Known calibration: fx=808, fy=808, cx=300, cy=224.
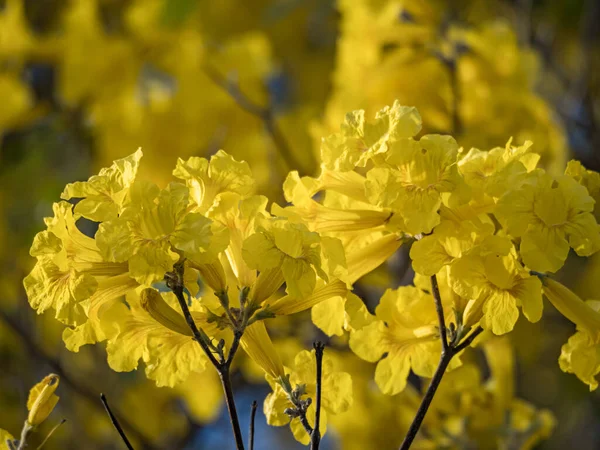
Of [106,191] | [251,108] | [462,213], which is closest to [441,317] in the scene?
[462,213]

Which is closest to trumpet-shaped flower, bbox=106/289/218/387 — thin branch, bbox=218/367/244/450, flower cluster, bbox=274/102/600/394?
thin branch, bbox=218/367/244/450

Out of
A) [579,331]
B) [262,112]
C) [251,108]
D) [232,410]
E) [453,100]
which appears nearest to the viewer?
[232,410]

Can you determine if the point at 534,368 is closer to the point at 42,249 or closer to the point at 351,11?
the point at 351,11

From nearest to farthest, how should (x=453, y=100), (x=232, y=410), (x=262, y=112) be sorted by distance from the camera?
(x=232, y=410)
(x=453, y=100)
(x=262, y=112)

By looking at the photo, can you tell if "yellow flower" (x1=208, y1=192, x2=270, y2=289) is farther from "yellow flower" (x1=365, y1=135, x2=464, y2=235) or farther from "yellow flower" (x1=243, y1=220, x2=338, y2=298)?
"yellow flower" (x1=365, y1=135, x2=464, y2=235)

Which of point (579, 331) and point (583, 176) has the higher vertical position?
point (583, 176)

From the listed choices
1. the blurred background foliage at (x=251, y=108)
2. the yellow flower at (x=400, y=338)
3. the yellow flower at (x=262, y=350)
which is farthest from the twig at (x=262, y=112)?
the yellow flower at (x=262, y=350)

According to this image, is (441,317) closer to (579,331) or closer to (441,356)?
(441,356)

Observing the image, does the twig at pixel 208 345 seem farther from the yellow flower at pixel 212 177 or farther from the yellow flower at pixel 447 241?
the yellow flower at pixel 447 241
